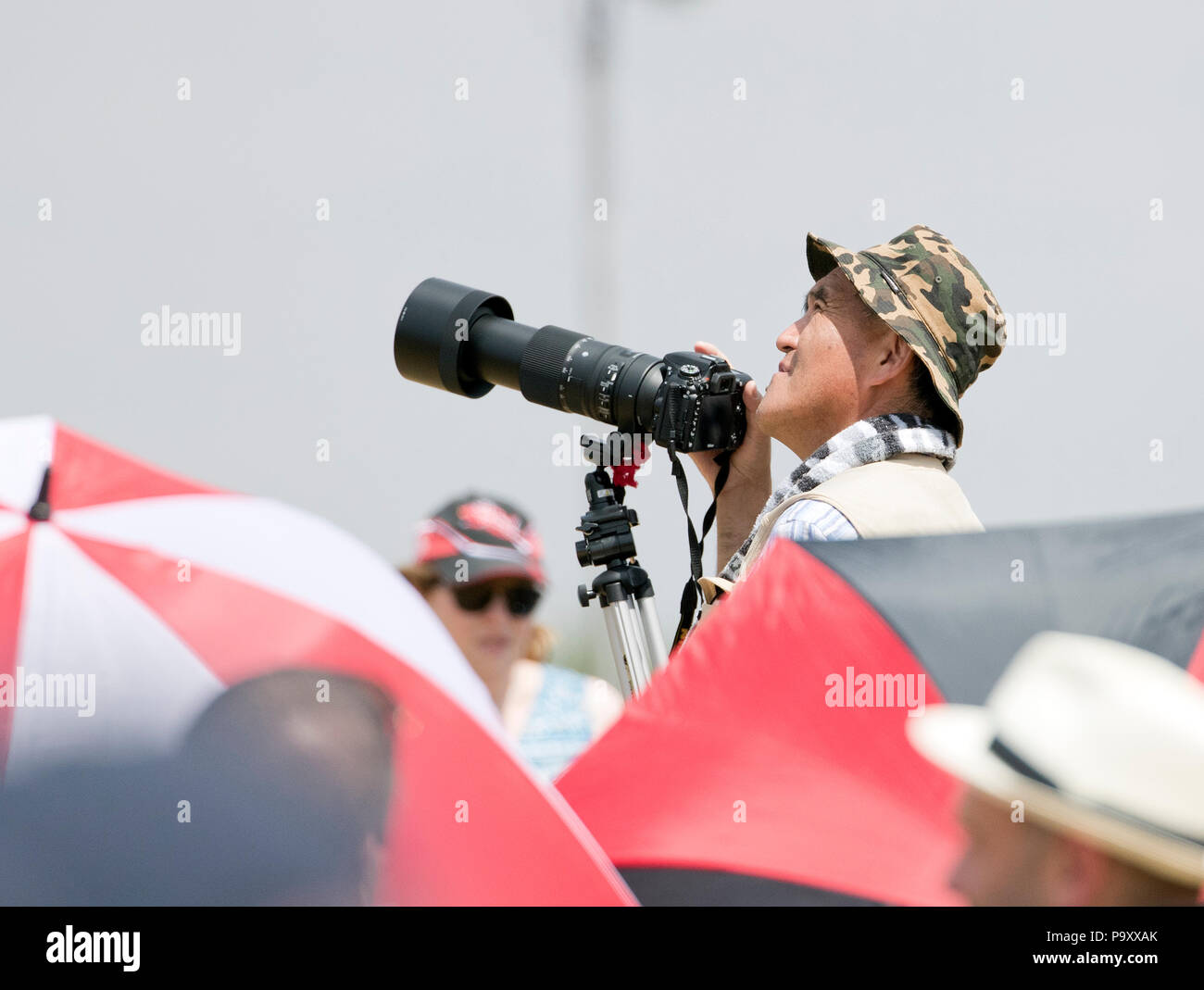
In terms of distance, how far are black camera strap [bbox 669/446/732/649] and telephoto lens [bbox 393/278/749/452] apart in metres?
0.08

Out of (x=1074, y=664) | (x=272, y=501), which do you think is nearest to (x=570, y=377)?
(x=272, y=501)

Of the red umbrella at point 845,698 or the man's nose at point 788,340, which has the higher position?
the man's nose at point 788,340

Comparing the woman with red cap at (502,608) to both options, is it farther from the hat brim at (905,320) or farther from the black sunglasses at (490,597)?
the hat brim at (905,320)

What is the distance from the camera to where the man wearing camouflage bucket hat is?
251 centimetres

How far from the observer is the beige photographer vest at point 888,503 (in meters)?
2.28

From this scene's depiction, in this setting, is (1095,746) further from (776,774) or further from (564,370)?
(564,370)

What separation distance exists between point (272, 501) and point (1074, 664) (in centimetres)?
87

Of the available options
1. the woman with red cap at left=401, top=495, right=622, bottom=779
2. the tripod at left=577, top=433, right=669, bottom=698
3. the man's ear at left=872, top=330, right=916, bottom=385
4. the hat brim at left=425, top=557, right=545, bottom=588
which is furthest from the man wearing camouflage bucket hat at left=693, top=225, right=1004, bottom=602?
the hat brim at left=425, top=557, right=545, bottom=588

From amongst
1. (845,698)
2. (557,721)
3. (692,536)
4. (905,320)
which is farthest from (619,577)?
(845,698)

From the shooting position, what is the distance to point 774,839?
1.59 metres

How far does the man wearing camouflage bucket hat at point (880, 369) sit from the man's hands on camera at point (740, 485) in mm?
163

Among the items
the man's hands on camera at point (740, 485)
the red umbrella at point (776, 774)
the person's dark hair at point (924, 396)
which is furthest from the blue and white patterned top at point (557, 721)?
the red umbrella at point (776, 774)
